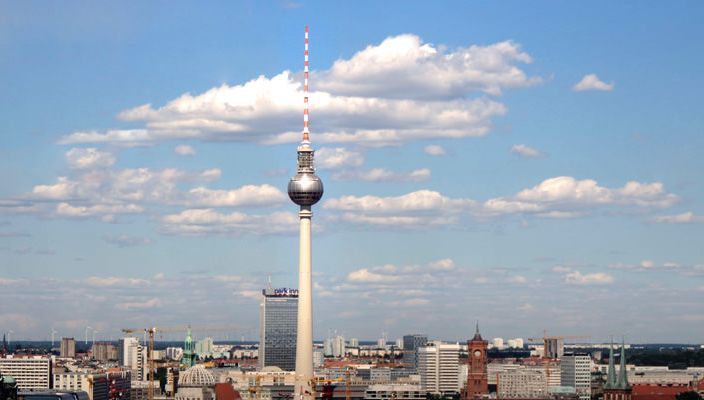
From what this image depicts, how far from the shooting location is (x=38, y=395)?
175 meters

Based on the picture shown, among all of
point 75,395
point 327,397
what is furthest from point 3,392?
point 75,395

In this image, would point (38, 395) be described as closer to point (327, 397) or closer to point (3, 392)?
point (327, 397)

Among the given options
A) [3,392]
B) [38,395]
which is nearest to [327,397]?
[38,395]

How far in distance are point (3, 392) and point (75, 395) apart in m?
58.9

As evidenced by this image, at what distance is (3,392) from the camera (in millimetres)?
127438

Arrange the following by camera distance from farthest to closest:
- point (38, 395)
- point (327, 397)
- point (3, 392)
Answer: point (38, 395) → point (327, 397) → point (3, 392)

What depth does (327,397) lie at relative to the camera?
162 m

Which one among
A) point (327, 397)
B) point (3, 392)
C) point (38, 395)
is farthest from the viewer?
point (38, 395)

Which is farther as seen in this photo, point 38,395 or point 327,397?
point 38,395

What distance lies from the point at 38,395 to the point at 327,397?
30.2 m

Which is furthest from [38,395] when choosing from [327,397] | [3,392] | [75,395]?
[3,392]

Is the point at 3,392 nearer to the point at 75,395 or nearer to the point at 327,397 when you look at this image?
the point at 327,397

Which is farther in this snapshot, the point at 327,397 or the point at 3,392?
the point at 327,397
